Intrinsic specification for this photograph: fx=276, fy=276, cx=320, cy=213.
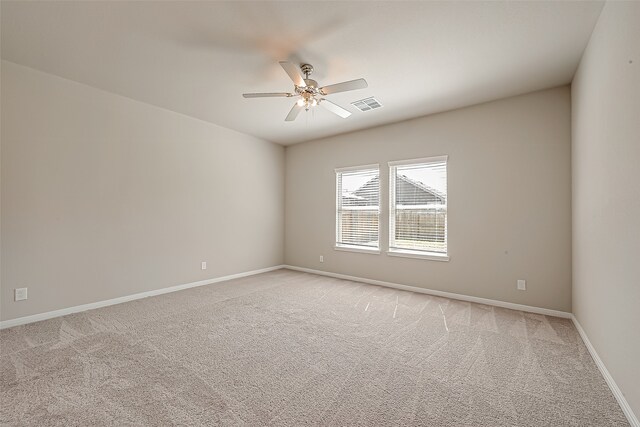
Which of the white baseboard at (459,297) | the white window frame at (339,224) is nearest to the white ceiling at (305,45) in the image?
the white window frame at (339,224)

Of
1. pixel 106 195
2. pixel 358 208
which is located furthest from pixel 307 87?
pixel 106 195

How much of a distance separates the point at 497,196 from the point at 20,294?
230 inches

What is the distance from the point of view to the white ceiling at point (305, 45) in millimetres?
2180

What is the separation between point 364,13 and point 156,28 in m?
1.79

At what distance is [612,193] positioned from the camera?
2010 mm

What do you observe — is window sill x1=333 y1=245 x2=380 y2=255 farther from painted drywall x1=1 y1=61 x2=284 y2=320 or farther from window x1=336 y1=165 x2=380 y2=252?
painted drywall x1=1 y1=61 x2=284 y2=320

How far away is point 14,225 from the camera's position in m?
2.99

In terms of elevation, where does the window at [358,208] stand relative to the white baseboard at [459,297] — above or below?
above

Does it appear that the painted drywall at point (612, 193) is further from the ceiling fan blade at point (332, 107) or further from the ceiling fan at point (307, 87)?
the ceiling fan blade at point (332, 107)

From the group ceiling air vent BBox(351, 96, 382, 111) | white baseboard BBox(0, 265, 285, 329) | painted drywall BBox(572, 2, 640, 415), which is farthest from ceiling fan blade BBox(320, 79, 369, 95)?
white baseboard BBox(0, 265, 285, 329)

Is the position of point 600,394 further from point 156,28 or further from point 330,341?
point 156,28

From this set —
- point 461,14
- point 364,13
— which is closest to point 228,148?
point 364,13

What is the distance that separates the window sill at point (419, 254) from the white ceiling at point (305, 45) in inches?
88.5

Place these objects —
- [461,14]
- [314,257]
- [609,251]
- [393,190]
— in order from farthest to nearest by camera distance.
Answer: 1. [314,257]
2. [393,190]
3. [461,14]
4. [609,251]
